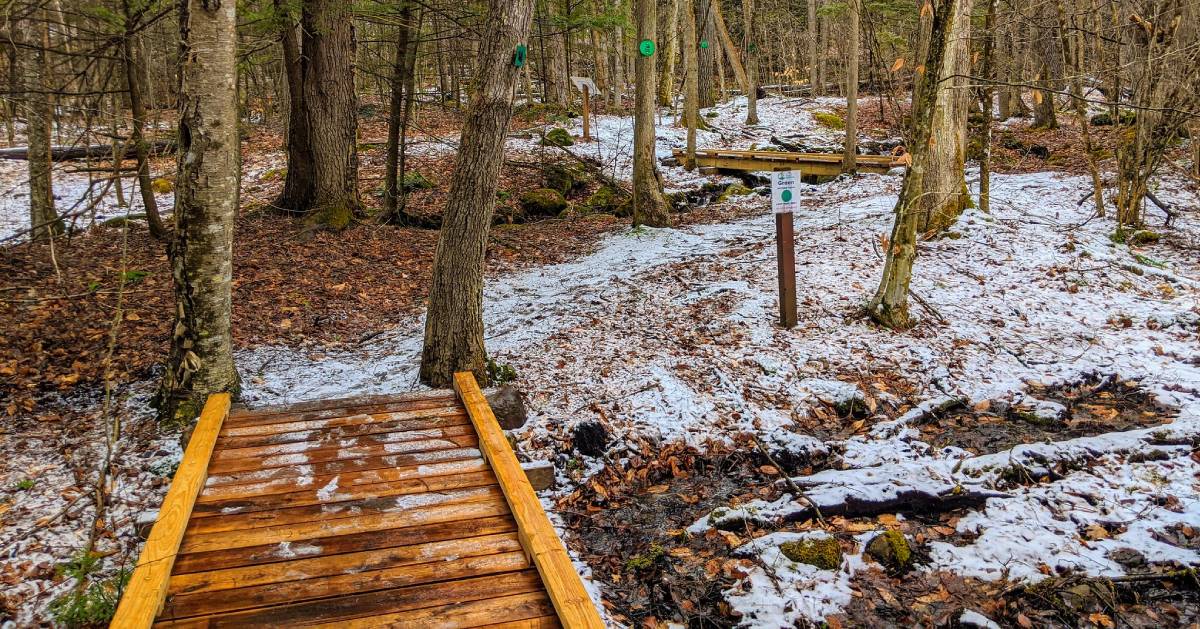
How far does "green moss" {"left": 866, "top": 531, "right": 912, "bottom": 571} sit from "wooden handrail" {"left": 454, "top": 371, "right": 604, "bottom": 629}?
2.01 metres

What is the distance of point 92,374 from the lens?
6137 mm

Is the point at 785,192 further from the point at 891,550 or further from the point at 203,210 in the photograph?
the point at 203,210

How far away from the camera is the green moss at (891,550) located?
14.1ft

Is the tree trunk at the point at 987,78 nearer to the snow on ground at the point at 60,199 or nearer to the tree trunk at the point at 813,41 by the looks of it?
the snow on ground at the point at 60,199

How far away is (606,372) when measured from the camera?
6812 mm

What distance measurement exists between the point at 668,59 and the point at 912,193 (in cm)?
1990

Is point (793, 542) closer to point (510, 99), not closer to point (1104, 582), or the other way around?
point (1104, 582)

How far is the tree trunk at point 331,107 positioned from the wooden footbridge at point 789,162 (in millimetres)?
9453

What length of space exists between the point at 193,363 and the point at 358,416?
142cm

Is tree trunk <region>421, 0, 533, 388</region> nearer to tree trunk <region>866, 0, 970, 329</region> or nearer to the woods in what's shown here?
the woods

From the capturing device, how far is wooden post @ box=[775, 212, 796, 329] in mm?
7258

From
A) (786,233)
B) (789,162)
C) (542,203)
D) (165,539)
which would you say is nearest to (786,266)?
(786,233)

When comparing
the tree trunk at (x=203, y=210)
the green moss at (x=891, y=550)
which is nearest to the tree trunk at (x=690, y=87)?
the tree trunk at (x=203, y=210)

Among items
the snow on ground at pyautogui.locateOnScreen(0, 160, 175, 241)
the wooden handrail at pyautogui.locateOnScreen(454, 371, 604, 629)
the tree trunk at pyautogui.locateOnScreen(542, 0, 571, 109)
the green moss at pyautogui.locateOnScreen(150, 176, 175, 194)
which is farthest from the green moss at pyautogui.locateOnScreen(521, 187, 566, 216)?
the tree trunk at pyautogui.locateOnScreen(542, 0, 571, 109)
